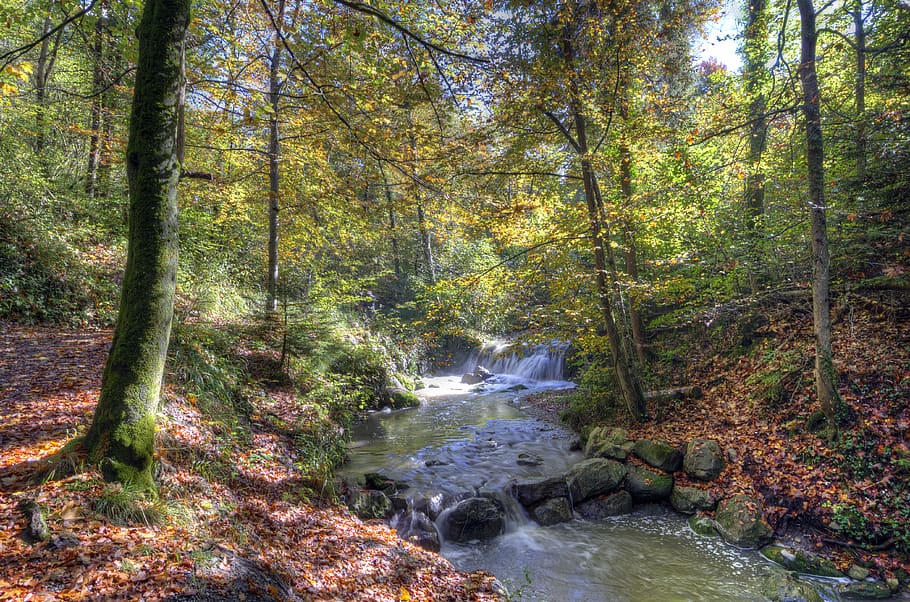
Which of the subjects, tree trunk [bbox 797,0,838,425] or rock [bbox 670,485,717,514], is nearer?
tree trunk [bbox 797,0,838,425]

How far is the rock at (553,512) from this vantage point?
7.11m

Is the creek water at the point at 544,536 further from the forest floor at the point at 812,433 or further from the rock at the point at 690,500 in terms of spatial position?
the forest floor at the point at 812,433

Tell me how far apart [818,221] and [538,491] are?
20.9 feet

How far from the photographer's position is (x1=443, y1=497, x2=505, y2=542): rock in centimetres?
670

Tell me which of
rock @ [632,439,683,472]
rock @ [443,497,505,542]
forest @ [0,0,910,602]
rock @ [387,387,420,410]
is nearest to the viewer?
forest @ [0,0,910,602]

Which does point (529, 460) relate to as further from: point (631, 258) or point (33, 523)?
point (33, 523)

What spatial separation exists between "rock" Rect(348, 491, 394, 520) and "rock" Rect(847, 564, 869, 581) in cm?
609

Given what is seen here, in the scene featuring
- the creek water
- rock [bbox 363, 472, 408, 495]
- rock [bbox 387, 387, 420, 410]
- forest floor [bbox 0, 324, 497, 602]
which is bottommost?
the creek water

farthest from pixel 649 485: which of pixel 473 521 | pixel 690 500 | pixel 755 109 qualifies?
pixel 755 109

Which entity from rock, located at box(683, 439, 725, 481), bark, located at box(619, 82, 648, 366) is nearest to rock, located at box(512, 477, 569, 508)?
rock, located at box(683, 439, 725, 481)

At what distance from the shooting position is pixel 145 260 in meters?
3.63

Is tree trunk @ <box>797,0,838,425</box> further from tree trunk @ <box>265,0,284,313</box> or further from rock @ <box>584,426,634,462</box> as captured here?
tree trunk @ <box>265,0,284,313</box>

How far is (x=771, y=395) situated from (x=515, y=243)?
5.59 metres

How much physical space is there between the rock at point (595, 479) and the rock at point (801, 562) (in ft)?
7.42
